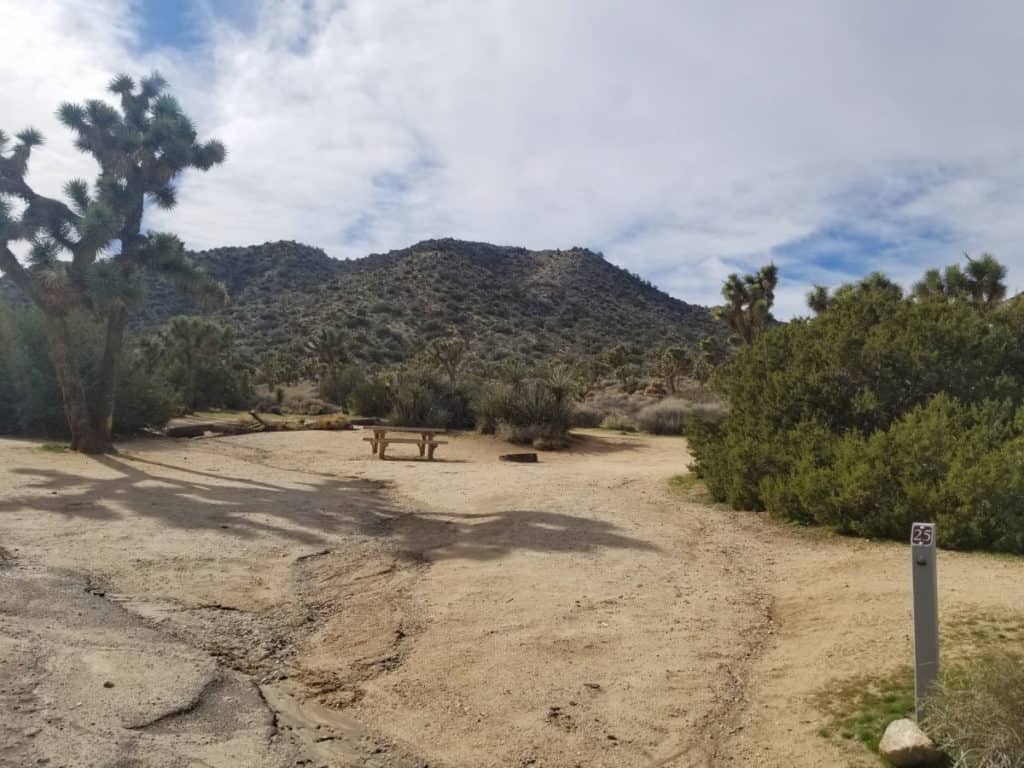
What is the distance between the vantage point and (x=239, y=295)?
225 ft

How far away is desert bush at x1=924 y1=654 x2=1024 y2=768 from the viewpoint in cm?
365

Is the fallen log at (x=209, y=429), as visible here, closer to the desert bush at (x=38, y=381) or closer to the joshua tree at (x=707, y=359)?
the desert bush at (x=38, y=381)

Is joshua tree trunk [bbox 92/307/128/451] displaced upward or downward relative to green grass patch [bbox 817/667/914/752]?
upward

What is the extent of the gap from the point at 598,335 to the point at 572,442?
147 feet

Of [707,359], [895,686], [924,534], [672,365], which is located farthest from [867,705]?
[707,359]

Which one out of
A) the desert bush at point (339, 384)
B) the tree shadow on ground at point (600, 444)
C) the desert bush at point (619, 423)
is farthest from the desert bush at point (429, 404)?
the desert bush at point (339, 384)

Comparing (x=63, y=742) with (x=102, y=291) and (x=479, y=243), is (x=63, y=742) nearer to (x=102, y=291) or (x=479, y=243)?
(x=102, y=291)

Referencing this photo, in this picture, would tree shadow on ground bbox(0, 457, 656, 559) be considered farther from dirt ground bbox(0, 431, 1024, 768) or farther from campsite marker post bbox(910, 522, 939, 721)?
campsite marker post bbox(910, 522, 939, 721)

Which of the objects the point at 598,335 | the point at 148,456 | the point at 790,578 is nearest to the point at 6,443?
the point at 148,456

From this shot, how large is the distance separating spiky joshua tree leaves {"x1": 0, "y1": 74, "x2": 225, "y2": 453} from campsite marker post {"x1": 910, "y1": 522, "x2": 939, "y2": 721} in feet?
50.6

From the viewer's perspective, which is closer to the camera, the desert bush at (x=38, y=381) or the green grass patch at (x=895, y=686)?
the green grass patch at (x=895, y=686)

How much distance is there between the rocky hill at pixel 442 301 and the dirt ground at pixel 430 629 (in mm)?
45034

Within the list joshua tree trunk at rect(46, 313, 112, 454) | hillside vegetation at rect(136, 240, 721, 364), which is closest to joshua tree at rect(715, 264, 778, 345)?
joshua tree trunk at rect(46, 313, 112, 454)

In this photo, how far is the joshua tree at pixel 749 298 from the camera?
28.5 metres
